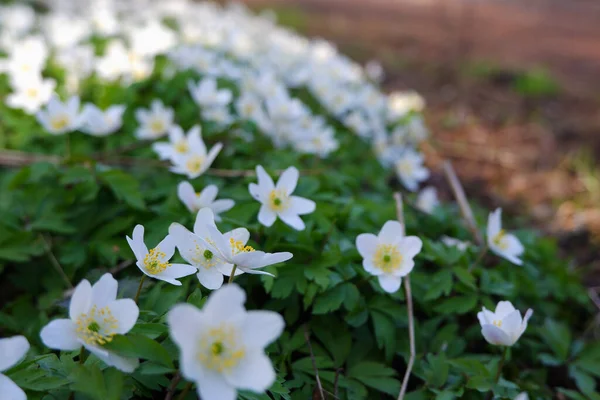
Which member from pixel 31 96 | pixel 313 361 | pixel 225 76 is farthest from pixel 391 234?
pixel 225 76

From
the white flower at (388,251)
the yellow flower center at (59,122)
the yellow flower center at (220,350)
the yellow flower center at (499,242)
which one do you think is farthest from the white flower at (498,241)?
A: the yellow flower center at (59,122)

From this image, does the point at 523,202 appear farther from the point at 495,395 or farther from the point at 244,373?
the point at 244,373

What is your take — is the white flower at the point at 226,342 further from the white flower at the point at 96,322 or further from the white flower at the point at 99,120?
the white flower at the point at 99,120

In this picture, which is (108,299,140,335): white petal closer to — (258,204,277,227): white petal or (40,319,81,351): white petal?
(40,319,81,351): white petal

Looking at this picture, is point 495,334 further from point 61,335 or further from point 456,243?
point 61,335

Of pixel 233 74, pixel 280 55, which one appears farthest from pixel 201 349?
pixel 280 55
